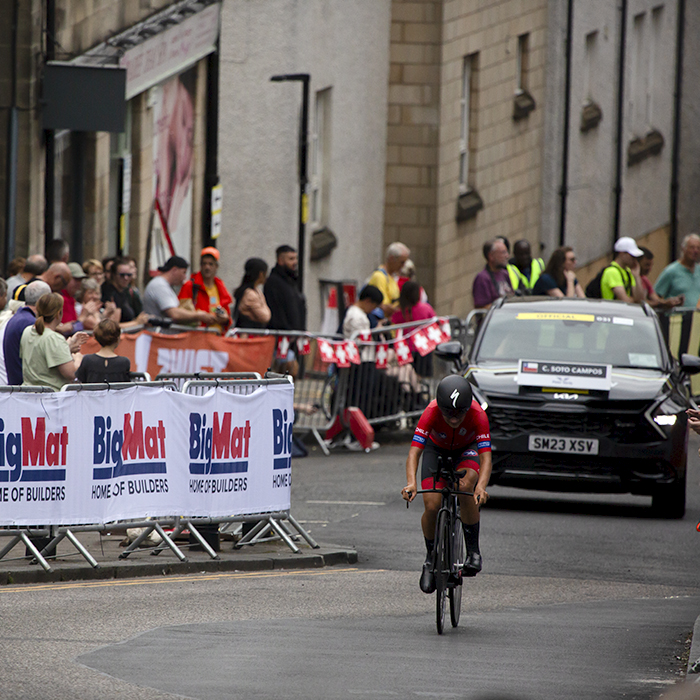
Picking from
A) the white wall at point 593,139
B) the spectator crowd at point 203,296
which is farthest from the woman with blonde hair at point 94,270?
the white wall at point 593,139

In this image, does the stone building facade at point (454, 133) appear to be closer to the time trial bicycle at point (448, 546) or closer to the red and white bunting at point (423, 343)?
the red and white bunting at point (423, 343)

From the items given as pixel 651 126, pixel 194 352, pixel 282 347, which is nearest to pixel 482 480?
pixel 194 352

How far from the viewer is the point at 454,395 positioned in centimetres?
939

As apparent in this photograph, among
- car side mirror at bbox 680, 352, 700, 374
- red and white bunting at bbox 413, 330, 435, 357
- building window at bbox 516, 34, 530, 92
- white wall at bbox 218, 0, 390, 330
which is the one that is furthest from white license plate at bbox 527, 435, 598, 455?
building window at bbox 516, 34, 530, 92

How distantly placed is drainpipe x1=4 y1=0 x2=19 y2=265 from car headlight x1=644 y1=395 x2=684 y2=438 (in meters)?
8.10

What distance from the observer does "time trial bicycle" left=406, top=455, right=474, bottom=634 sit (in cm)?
915

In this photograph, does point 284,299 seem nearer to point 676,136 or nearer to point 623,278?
point 623,278

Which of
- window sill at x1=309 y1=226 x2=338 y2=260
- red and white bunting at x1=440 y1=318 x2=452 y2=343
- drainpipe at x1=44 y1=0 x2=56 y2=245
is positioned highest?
drainpipe at x1=44 y1=0 x2=56 y2=245

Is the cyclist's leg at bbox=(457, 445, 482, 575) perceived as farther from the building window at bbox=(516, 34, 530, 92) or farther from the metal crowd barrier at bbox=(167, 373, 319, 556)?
the building window at bbox=(516, 34, 530, 92)

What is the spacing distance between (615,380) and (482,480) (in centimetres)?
470

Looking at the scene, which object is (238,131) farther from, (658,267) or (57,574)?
(658,267)

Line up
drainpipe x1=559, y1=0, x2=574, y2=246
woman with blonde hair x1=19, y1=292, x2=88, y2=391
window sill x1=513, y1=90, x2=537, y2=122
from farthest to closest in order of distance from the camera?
drainpipe x1=559, y1=0, x2=574, y2=246 → window sill x1=513, y1=90, x2=537, y2=122 → woman with blonde hair x1=19, y1=292, x2=88, y2=391

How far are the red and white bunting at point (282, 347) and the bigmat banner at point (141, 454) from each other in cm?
538

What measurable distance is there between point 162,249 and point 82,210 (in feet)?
7.14
